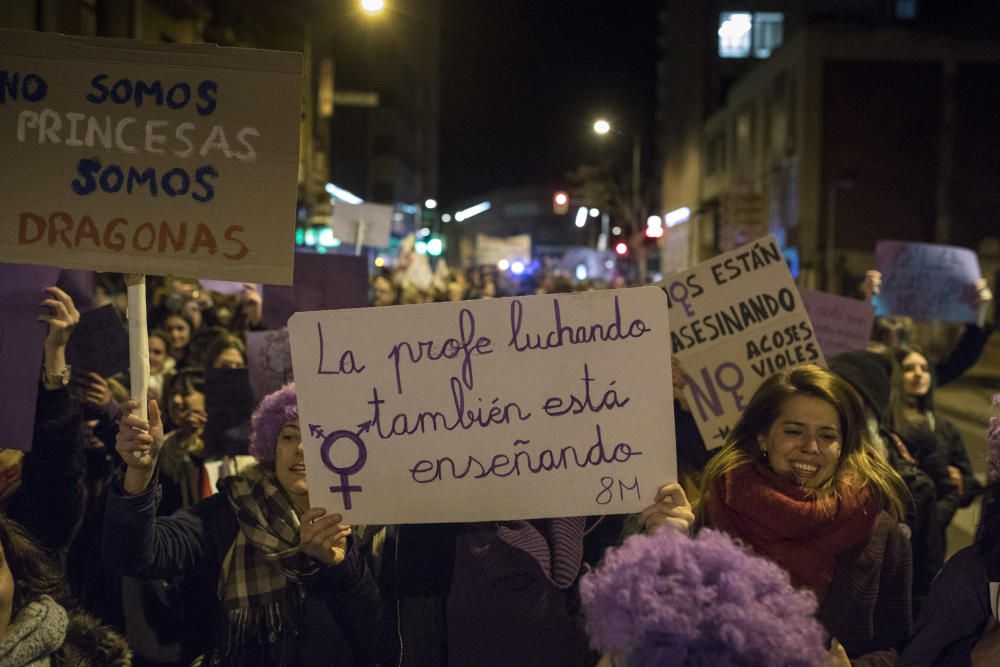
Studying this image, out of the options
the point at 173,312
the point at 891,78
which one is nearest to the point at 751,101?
the point at 891,78

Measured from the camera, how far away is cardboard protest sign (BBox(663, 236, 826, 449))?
4.19m

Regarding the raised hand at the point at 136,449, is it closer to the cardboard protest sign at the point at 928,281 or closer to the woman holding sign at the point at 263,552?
the woman holding sign at the point at 263,552

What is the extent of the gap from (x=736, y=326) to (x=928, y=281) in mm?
4249

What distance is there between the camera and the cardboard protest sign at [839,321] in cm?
550

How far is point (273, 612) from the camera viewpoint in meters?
2.91

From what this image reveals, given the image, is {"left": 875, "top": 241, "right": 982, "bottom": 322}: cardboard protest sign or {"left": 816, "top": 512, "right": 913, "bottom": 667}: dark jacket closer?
{"left": 816, "top": 512, "right": 913, "bottom": 667}: dark jacket

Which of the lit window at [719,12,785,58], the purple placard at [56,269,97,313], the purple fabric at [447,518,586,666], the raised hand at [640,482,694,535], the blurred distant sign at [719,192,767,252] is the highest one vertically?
the lit window at [719,12,785,58]

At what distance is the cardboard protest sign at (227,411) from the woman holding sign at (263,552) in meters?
1.37

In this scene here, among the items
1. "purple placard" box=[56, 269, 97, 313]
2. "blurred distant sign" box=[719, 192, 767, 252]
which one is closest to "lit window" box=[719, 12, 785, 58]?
"blurred distant sign" box=[719, 192, 767, 252]

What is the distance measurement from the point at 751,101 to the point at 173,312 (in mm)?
35361

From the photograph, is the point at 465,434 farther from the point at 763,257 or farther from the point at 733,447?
the point at 763,257

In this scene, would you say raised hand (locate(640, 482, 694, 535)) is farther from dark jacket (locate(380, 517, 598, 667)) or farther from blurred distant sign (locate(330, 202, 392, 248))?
blurred distant sign (locate(330, 202, 392, 248))

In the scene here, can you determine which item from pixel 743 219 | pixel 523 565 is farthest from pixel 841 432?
pixel 743 219

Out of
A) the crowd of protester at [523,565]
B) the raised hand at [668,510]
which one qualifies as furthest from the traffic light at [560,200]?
the raised hand at [668,510]
